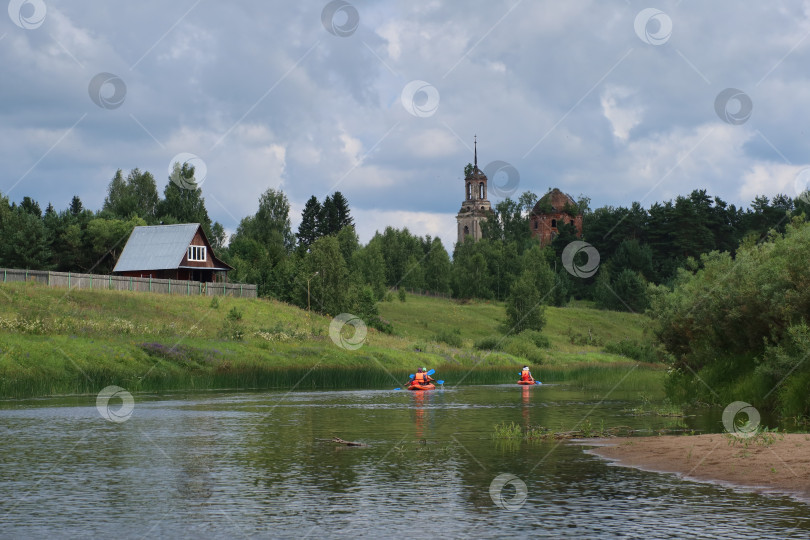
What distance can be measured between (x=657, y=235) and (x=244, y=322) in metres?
97.6

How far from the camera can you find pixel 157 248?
3915 inches

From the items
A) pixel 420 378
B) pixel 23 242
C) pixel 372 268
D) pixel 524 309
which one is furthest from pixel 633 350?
pixel 23 242

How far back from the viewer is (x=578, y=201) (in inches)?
7451

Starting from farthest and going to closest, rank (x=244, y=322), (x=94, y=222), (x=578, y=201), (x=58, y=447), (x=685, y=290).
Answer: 1. (x=578, y=201)
2. (x=94, y=222)
3. (x=244, y=322)
4. (x=685, y=290)
5. (x=58, y=447)

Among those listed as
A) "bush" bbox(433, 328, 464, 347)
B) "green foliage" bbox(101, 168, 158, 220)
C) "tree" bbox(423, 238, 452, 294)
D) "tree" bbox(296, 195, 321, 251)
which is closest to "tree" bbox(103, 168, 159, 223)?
"green foliage" bbox(101, 168, 158, 220)

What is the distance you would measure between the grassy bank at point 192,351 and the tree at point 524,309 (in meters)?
7.36

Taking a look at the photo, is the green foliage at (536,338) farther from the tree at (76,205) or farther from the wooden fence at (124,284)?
the tree at (76,205)

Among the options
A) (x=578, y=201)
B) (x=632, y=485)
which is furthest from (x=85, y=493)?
(x=578, y=201)

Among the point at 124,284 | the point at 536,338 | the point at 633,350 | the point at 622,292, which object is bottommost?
the point at 633,350

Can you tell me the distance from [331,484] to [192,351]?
3822cm

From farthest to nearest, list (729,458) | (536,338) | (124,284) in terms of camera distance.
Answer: (536,338)
(124,284)
(729,458)

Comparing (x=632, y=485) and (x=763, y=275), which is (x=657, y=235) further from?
(x=632, y=485)

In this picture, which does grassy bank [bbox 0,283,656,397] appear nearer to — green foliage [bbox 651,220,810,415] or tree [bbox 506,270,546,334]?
green foliage [bbox 651,220,810,415]

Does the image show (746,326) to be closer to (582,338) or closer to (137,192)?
(582,338)
